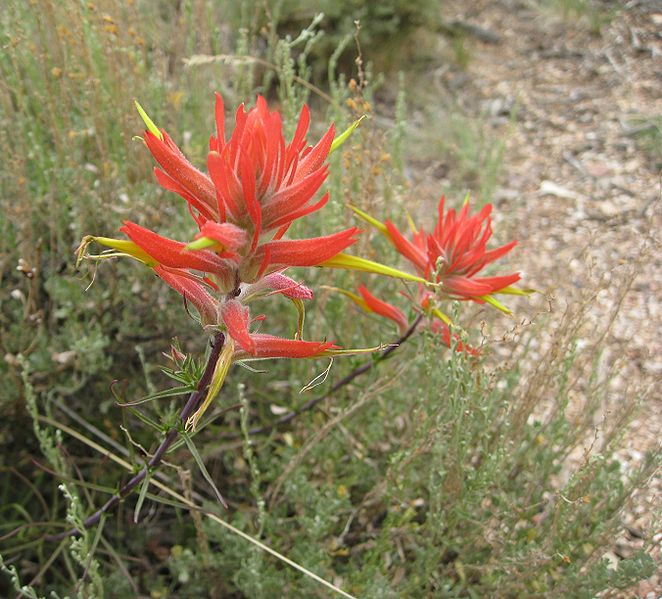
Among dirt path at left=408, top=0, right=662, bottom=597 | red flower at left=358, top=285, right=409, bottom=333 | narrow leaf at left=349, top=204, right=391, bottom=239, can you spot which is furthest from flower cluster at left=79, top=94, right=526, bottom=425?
dirt path at left=408, top=0, right=662, bottom=597

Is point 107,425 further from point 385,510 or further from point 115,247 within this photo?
point 115,247

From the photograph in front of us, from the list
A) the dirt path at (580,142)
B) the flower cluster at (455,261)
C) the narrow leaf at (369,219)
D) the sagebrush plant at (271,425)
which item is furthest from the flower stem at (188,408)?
the dirt path at (580,142)

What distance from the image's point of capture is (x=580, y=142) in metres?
3.67

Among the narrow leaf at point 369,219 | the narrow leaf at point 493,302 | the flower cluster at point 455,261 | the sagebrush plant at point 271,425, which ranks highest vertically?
the narrow leaf at point 369,219

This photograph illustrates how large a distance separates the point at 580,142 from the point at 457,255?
268 centimetres

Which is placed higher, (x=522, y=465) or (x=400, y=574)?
(x=522, y=465)

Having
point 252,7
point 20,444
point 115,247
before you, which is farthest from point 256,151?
point 252,7

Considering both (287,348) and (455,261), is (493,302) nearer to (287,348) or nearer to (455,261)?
(455,261)

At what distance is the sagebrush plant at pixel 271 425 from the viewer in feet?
4.83

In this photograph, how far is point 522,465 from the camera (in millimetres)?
1888

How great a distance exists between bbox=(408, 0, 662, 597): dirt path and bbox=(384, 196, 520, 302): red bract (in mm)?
928

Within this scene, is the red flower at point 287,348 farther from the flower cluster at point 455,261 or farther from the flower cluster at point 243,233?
the flower cluster at point 455,261

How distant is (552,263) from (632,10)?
258 centimetres

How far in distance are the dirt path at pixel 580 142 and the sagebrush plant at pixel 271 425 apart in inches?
17.1
